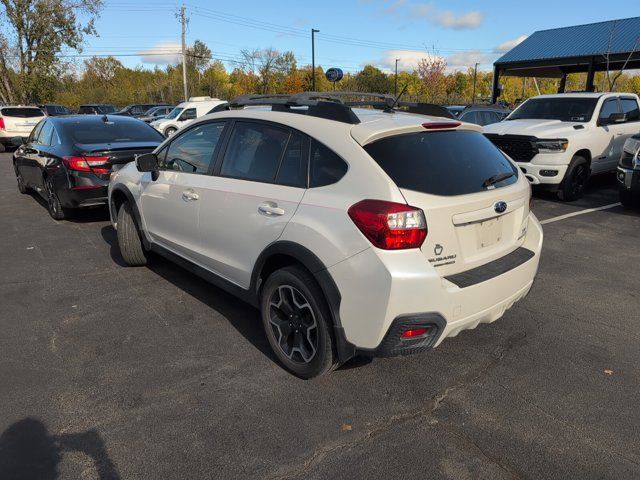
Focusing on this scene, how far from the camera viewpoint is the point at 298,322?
3.13 m

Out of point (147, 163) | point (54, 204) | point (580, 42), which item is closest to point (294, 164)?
point (147, 163)

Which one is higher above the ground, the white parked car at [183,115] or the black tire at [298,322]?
the white parked car at [183,115]

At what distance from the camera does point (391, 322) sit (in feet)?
8.63

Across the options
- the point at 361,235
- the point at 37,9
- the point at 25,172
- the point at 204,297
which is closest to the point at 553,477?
the point at 361,235

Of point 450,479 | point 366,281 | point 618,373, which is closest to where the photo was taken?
point 450,479

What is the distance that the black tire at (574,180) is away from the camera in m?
8.48

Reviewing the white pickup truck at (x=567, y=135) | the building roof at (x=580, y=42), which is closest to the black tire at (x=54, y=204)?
the white pickup truck at (x=567, y=135)

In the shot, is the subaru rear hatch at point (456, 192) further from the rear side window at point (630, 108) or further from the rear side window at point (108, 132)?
the rear side window at point (630, 108)

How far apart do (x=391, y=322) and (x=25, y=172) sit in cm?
880

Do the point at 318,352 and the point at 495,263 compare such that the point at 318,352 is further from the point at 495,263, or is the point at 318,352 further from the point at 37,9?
the point at 37,9

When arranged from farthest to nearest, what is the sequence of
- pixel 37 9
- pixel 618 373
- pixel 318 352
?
pixel 37 9 → pixel 618 373 → pixel 318 352

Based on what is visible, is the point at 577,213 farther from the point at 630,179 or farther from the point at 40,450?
the point at 40,450

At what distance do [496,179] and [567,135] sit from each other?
6095 mm

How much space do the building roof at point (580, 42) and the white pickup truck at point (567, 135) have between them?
1185 cm
